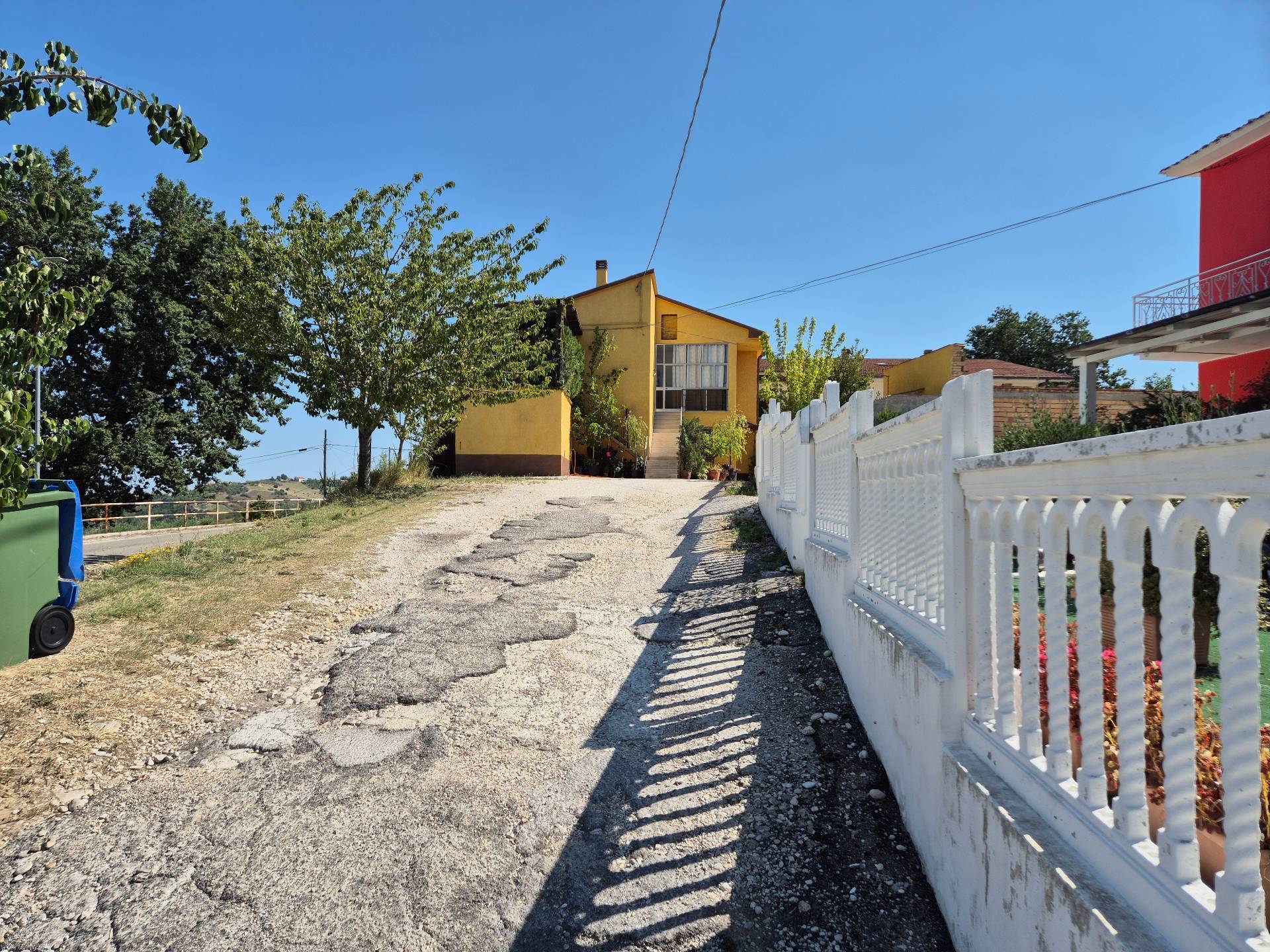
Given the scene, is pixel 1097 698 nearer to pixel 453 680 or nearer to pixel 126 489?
pixel 453 680

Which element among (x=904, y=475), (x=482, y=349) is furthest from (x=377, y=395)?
(x=904, y=475)

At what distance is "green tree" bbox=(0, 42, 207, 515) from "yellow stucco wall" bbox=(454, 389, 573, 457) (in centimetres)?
1624

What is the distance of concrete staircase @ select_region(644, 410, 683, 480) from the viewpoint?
25.1 m

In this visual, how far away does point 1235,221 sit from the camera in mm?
15969

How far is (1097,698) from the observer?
63.1 inches

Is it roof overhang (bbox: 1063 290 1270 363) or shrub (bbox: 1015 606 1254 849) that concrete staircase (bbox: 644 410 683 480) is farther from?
shrub (bbox: 1015 606 1254 849)

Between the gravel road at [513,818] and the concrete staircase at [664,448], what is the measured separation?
1804 centimetres

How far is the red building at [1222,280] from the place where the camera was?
13047 mm

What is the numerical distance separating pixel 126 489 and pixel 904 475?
26.9m

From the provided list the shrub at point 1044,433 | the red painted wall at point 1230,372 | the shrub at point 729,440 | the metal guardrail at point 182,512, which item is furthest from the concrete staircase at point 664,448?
the red painted wall at point 1230,372

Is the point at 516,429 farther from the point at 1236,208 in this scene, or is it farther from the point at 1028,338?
the point at 1028,338

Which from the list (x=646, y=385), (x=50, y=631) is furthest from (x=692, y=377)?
(x=50, y=631)

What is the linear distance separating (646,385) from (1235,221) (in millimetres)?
17407

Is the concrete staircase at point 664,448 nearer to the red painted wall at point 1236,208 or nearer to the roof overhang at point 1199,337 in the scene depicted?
the roof overhang at point 1199,337
